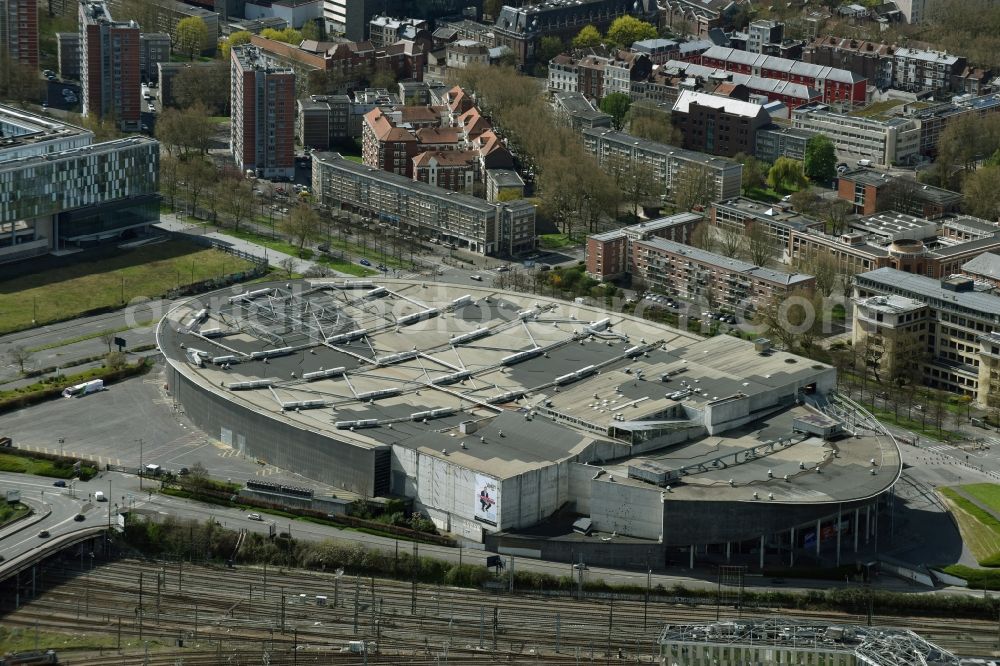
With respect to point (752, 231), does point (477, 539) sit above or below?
below

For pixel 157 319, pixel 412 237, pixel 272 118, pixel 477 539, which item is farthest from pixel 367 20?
pixel 477 539

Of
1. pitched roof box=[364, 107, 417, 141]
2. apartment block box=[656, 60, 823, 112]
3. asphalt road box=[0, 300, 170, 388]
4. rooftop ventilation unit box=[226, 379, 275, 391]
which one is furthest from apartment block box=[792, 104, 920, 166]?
rooftop ventilation unit box=[226, 379, 275, 391]

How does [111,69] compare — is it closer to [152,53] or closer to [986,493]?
[152,53]

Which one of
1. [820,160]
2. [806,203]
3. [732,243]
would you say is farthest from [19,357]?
[820,160]

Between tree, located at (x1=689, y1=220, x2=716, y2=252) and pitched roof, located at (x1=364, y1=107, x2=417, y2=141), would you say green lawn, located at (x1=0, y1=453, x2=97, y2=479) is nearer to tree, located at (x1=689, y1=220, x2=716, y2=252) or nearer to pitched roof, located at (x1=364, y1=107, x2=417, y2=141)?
tree, located at (x1=689, y1=220, x2=716, y2=252)

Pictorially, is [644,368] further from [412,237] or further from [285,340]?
[412,237]
